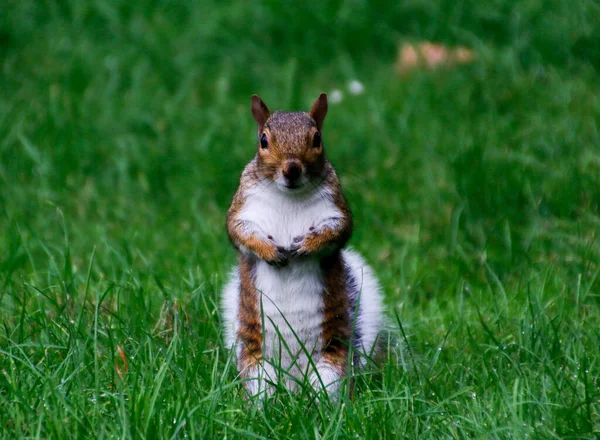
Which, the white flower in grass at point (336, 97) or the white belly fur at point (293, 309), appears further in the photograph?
the white flower in grass at point (336, 97)

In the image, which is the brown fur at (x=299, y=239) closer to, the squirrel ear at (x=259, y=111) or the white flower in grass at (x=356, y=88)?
the squirrel ear at (x=259, y=111)

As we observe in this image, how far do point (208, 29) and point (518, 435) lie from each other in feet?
16.1

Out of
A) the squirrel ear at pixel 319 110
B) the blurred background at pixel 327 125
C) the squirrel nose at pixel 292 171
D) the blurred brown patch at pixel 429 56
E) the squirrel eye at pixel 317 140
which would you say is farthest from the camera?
the blurred brown patch at pixel 429 56

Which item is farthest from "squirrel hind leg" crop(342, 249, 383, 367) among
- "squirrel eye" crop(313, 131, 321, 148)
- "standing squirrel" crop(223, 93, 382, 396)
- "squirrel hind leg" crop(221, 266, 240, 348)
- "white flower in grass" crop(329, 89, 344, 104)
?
"white flower in grass" crop(329, 89, 344, 104)

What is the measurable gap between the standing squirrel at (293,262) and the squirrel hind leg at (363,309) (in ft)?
0.11

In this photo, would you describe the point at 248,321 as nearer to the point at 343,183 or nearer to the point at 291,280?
the point at 291,280

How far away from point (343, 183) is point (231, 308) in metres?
2.02

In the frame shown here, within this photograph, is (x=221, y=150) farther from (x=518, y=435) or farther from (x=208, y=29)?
(x=518, y=435)

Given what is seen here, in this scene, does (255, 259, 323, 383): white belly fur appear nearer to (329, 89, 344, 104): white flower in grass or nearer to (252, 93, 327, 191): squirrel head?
(252, 93, 327, 191): squirrel head

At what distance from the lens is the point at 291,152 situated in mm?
3092

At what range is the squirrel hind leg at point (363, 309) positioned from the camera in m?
3.32

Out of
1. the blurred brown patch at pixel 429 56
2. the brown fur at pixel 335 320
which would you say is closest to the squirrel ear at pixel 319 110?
the brown fur at pixel 335 320

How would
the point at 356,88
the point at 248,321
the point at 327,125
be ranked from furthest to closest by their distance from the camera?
the point at 356,88 → the point at 327,125 → the point at 248,321

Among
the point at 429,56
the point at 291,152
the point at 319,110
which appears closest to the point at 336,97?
the point at 429,56
